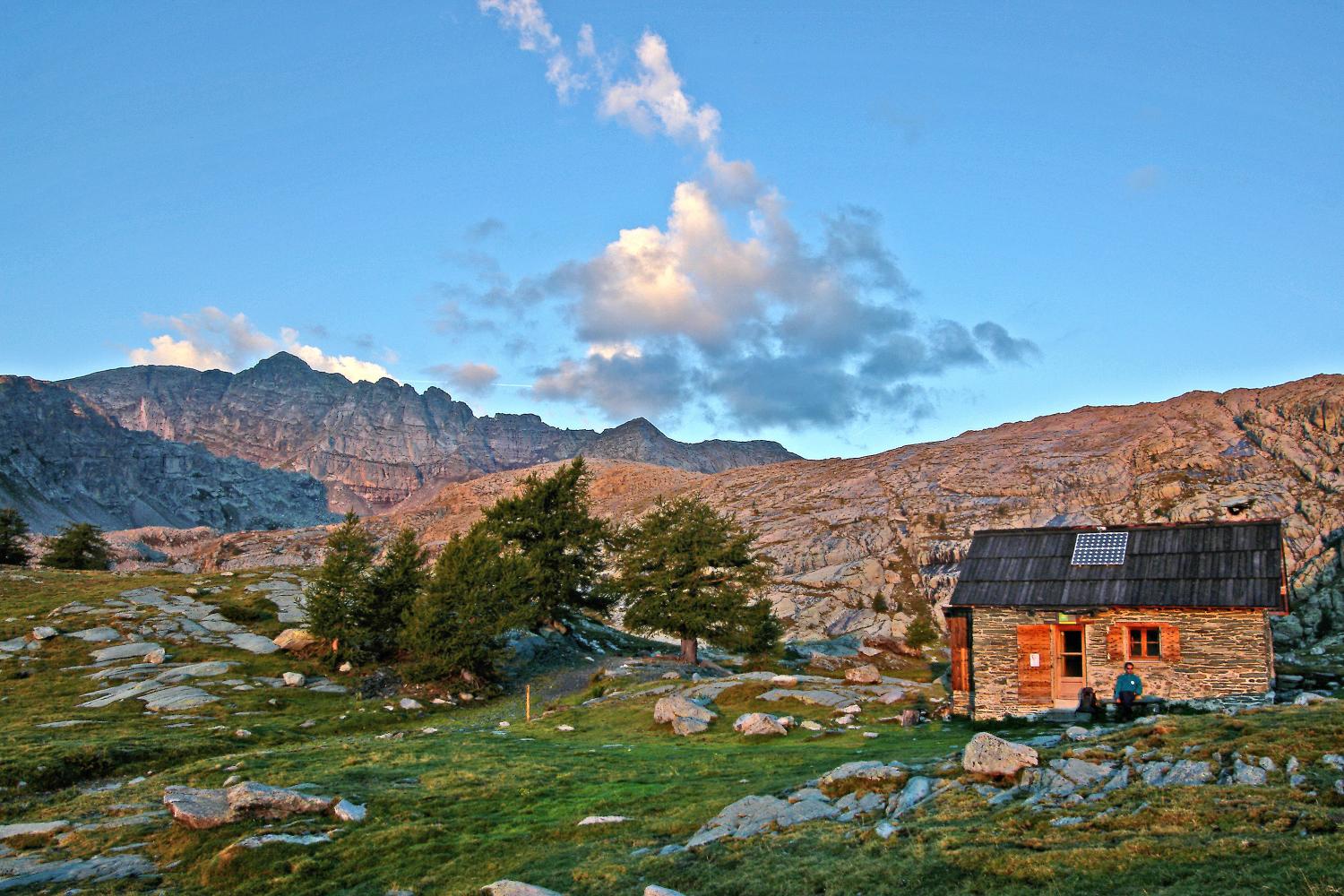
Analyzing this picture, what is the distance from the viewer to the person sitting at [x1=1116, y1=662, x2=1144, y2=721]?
1177 inches

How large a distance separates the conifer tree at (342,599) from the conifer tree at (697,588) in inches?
628

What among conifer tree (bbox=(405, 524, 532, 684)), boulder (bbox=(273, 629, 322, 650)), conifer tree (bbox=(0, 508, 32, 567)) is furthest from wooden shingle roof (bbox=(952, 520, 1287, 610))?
conifer tree (bbox=(0, 508, 32, 567))

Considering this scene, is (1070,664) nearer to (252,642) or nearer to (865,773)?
(865,773)

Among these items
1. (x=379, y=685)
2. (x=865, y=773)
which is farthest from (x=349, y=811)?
(x=379, y=685)

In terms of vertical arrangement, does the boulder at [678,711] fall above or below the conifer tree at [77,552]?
below

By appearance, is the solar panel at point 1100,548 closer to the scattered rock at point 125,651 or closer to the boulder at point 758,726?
the boulder at point 758,726

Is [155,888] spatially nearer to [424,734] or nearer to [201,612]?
[424,734]

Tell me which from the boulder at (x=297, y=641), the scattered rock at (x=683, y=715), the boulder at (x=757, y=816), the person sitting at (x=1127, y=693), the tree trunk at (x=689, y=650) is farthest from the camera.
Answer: the tree trunk at (x=689, y=650)

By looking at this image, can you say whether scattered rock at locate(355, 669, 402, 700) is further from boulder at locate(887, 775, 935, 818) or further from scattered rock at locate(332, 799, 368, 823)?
boulder at locate(887, 775, 935, 818)

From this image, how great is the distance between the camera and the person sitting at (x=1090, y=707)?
30.5m

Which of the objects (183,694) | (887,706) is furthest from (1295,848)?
(183,694)

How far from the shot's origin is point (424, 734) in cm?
3278

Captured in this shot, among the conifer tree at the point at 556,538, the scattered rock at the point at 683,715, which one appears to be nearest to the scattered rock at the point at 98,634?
the conifer tree at the point at 556,538

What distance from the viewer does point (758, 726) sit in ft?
101
